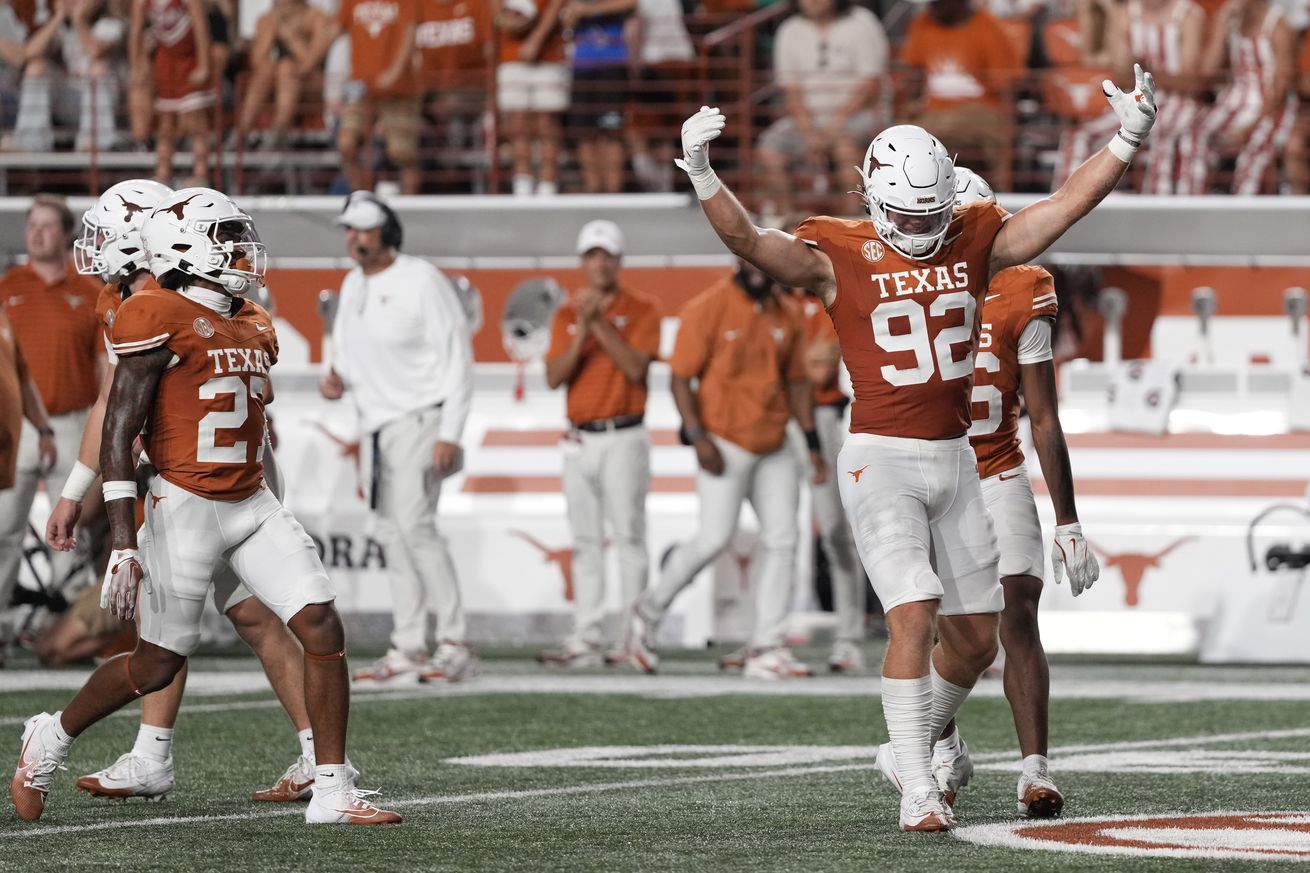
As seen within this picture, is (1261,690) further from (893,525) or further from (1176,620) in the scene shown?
(893,525)

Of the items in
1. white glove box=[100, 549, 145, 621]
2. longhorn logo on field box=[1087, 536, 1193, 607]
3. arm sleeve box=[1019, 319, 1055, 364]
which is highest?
arm sleeve box=[1019, 319, 1055, 364]

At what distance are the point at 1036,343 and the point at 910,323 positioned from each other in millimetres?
535

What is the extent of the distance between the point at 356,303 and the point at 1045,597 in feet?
12.9

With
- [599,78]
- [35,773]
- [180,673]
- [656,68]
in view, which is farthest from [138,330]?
[656,68]

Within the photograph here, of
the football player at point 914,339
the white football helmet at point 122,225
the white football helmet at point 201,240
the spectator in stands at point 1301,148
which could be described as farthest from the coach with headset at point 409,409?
the spectator in stands at point 1301,148

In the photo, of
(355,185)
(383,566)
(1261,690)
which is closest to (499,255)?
(355,185)

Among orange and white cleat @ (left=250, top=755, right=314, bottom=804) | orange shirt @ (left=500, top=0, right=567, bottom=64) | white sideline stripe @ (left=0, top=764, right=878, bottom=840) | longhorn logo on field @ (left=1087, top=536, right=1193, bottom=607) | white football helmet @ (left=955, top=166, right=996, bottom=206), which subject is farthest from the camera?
orange shirt @ (left=500, top=0, right=567, bottom=64)

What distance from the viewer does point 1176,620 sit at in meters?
11.3

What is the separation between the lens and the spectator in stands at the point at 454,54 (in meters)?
14.1

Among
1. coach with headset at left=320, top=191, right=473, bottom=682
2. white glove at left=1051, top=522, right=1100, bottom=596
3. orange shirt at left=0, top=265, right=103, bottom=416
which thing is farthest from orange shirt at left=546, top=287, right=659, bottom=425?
white glove at left=1051, top=522, right=1100, bottom=596

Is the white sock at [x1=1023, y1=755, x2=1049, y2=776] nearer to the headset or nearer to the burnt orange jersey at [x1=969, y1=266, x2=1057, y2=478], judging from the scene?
the burnt orange jersey at [x1=969, y1=266, x2=1057, y2=478]

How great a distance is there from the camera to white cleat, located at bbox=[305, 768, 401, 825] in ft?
17.7

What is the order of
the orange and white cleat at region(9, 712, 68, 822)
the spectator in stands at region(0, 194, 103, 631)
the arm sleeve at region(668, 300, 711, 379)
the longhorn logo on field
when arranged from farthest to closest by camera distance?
1. the longhorn logo on field
2. the spectator in stands at region(0, 194, 103, 631)
3. the arm sleeve at region(668, 300, 711, 379)
4. the orange and white cleat at region(9, 712, 68, 822)

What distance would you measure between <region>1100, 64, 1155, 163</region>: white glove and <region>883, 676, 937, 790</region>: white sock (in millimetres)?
1407
